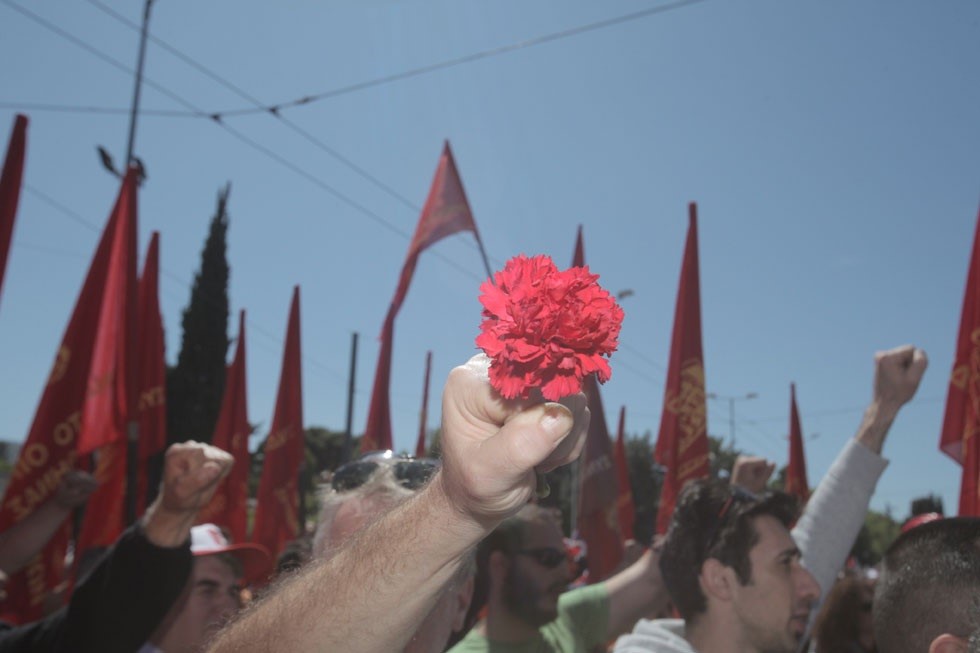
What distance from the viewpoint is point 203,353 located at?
102ft

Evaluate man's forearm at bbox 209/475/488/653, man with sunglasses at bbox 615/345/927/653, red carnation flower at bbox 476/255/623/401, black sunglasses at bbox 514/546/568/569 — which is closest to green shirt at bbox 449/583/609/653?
black sunglasses at bbox 514/546/568/569

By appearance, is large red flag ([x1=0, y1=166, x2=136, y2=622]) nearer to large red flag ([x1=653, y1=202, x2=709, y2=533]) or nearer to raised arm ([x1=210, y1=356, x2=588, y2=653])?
raised arm ([x1=210, y1=356, x2=588, y2=653])

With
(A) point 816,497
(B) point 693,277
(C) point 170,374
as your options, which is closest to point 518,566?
(A) point 816,497

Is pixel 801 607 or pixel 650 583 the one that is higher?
pixel 801 607

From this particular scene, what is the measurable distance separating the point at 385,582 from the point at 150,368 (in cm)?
564

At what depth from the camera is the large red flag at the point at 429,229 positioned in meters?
7.12

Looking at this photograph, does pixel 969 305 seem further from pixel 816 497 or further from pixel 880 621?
pixel 880 621

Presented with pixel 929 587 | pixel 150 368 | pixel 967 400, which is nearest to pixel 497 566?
pixel 929 587

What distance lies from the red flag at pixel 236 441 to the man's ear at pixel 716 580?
244 inches

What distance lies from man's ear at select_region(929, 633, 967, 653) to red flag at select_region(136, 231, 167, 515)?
5224 mm

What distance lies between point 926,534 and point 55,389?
4.43 m

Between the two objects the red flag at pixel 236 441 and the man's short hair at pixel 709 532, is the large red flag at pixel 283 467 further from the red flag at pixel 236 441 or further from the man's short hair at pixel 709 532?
the man's short hair at pixel 709 532

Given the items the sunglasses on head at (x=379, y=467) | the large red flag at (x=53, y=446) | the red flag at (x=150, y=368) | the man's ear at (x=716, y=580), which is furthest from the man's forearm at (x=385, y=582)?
the red flag at (x=150, y=368)

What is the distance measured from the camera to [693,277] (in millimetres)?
6352
